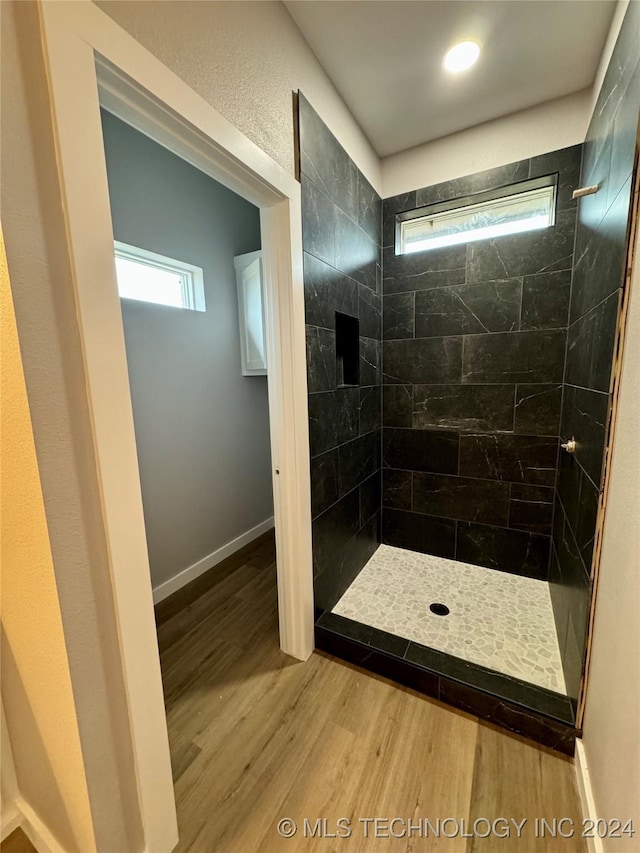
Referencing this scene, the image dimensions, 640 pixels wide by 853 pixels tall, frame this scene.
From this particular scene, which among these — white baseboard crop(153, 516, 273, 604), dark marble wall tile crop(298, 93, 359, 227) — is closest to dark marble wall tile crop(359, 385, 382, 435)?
dark marble wall tile crop(298, 93, 359, 227)

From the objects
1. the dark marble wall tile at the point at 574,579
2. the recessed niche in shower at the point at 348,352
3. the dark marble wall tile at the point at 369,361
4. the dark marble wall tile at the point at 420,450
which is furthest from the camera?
the dark marble wall tile at the point at 420,450

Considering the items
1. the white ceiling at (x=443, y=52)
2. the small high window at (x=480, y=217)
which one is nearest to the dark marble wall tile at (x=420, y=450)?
the small high window at (x=480, y=217)

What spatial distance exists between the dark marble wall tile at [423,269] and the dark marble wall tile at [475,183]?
33 centimetres

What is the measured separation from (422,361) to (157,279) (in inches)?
73.1

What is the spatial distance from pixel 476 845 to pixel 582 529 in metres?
1.09

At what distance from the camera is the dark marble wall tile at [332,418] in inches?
67.7

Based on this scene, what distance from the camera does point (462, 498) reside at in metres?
2.41

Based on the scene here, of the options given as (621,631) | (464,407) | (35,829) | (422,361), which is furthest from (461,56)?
(35,829)

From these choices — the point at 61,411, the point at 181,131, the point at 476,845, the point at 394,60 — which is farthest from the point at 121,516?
the point at 394,60

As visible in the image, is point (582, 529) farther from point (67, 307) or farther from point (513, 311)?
point (67, 307)

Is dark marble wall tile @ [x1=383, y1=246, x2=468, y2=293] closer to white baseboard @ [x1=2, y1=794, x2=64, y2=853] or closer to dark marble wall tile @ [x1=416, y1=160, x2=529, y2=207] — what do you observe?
dark marble wall tile @ [x1=416, y1=160, x2=529, y2=207]

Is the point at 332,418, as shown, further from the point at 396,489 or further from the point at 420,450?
the point at 396,489

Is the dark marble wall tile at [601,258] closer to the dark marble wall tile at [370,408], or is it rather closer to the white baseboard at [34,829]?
the dark marble wall tile at [370,408]

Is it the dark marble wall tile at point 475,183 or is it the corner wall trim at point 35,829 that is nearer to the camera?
the corner wall trim at point 35,829
